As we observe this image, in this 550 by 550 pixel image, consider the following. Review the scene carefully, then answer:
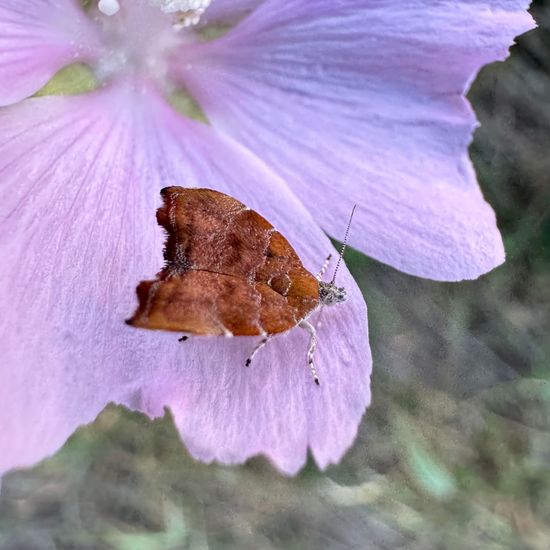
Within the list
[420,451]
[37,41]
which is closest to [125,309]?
[37,41]

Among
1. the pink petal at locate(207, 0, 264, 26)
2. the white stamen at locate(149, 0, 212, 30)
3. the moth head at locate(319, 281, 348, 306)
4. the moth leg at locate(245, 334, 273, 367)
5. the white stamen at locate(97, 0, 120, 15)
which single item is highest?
the white stamen at locate(97, 0, 120, 15)

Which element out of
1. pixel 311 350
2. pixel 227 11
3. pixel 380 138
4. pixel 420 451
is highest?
pixel 227 11

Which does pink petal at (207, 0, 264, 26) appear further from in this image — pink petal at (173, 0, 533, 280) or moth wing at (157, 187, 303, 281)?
moth wing at (157, 187, 303, 281)

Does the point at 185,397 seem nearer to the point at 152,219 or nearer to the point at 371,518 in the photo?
the point at 152,219

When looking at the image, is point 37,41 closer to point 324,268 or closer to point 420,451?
point 324,268

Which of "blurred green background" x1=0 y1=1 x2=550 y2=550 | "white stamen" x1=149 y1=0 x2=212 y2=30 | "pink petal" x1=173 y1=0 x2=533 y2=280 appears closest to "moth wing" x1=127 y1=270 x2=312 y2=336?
"pink petal" x1=173 y1=0 x2=533 y2=280

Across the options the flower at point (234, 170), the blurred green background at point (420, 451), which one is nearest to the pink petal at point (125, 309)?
the flower at point (234, 170)
